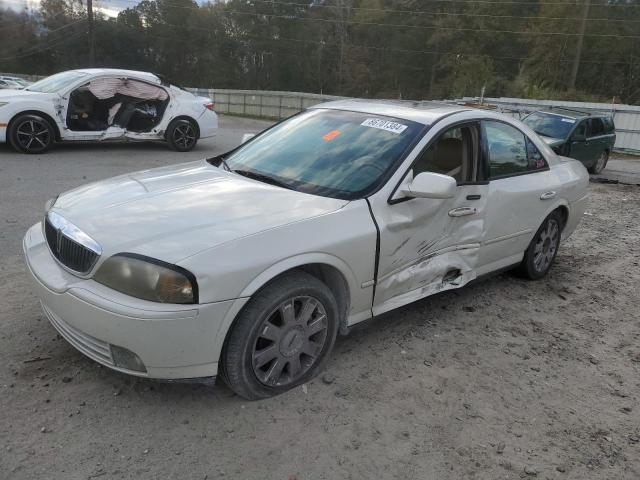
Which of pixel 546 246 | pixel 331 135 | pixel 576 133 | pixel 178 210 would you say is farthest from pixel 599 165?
pixel 178 210

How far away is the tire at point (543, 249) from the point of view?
482 cm

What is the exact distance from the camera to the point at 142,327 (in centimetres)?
247

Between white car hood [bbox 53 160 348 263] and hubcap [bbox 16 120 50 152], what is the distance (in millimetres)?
7046

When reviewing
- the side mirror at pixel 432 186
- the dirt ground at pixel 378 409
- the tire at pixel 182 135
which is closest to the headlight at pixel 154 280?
the dirt ground at pixel 378 409

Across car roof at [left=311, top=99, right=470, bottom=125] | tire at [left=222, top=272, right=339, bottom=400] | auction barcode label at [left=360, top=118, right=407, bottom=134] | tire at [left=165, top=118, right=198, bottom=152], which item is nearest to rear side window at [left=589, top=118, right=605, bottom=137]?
tire at [left=165, top=118, right=198, bottom=152]

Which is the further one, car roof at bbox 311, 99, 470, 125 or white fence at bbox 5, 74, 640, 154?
white fence at bbox 5, 74, 640, 154

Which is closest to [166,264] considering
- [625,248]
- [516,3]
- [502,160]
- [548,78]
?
[502,160]

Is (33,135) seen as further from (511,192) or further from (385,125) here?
(511,192)

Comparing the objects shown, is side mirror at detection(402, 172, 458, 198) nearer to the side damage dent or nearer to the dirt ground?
the side damage dent

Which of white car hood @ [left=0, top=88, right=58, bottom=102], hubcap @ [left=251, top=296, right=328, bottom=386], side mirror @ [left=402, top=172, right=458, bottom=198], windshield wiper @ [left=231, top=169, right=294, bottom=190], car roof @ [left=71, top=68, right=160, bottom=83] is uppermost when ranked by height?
car roof @ [left=71, top=68, right=160, bottom=83]

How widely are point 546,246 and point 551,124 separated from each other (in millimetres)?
9203

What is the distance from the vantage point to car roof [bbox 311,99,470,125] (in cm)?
381

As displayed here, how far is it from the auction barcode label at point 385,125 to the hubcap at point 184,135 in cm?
809

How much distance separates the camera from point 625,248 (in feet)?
21.2
